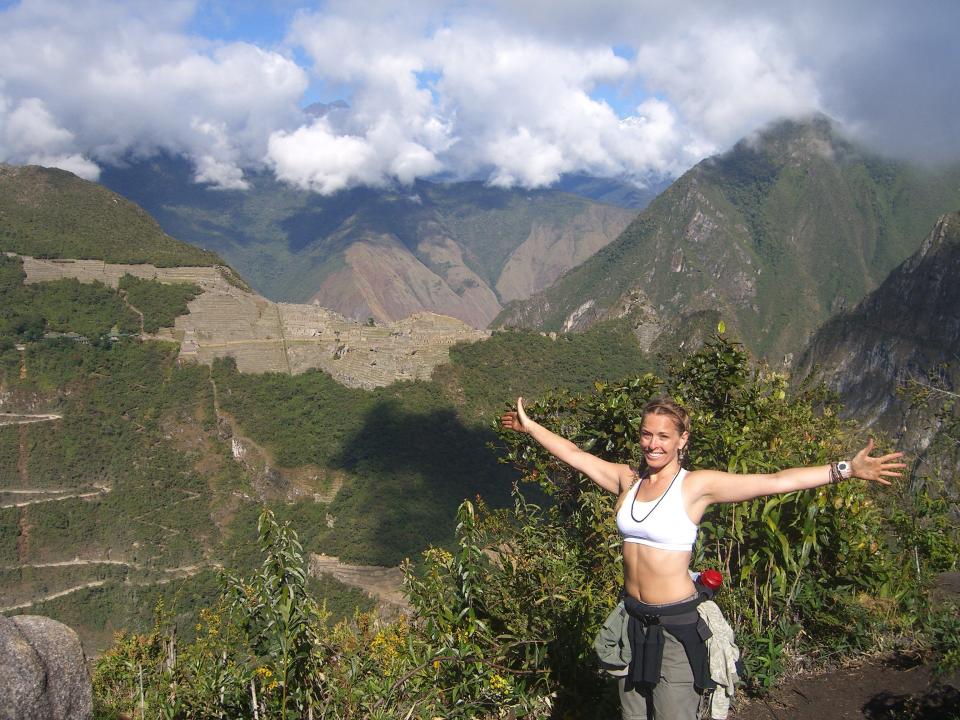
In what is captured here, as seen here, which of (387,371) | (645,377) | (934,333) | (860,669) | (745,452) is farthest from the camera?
(934,333)

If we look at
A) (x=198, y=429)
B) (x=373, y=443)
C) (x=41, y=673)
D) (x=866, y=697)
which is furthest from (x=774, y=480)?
(x=198, y=429)

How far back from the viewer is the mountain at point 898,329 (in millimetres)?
94688

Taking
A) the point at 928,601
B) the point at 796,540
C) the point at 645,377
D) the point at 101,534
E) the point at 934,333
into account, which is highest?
the point at 934,333

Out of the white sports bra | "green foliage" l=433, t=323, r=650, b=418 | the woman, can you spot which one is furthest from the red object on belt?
"green foliage" l=433, t=323, r=650, b=418

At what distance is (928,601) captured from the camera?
6.40 meters

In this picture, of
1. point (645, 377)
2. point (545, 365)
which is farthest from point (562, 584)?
point (545, 365)

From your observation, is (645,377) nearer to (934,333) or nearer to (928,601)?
(928,601)

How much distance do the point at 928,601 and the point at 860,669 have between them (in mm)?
1094

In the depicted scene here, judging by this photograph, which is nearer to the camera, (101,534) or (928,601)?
(928,601)

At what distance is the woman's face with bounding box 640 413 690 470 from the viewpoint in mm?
4098

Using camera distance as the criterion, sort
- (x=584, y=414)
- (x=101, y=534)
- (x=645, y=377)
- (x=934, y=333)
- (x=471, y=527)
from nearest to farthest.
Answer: (x=471, y=527), (x=645, y=377), (x=584, y=414), (x=101, y=534), (x=934, y=333)

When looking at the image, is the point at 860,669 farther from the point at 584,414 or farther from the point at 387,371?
the point at 387,371

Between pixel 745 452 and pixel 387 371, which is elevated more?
pixel 387 371

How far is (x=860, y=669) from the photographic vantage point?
19.3 ft
